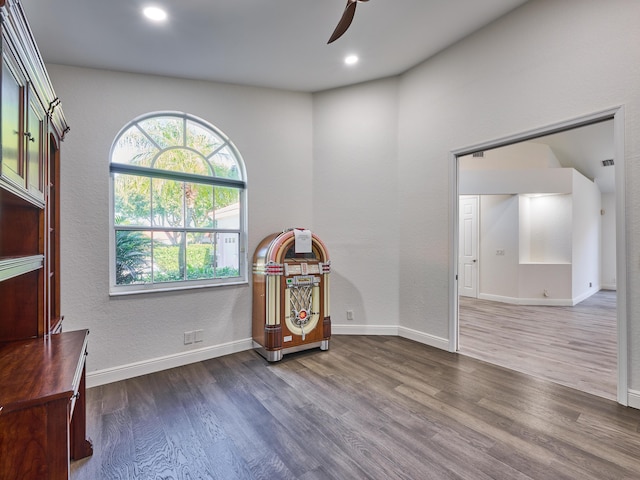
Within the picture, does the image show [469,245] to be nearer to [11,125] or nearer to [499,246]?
[499,246]

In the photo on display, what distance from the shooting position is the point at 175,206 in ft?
10.8


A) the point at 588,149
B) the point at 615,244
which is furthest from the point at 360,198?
the point at 588,149

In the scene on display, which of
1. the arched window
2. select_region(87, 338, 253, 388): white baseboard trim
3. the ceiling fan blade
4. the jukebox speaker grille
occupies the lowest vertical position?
select_region(87, 338, 253, 388): white baseboard trim

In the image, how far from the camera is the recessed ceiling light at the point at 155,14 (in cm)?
235

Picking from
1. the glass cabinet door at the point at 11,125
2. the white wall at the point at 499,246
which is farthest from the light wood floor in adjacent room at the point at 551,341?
the glass cabinet door at the point at 11,125

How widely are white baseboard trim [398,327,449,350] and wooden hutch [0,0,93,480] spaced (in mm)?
3270

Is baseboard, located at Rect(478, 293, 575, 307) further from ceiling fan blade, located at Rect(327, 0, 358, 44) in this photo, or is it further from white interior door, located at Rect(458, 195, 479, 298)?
ceiling fan blade, located at Rect(327, 0, 358, 44)

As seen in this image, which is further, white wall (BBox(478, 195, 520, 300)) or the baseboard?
white wall (BBox(478, 195, 520, 300))

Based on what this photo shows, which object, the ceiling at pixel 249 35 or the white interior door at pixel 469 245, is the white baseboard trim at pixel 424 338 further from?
the white interior door at pixel 469 245

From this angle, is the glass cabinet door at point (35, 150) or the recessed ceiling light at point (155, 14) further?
the recessed ceiling light at point (155, 14)

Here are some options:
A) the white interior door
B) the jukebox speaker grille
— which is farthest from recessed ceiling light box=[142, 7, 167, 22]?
the white interior door

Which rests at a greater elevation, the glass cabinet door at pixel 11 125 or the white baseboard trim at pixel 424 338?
the glass cabinet door at pixel 11 125

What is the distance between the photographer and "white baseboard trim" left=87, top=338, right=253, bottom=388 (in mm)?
2797

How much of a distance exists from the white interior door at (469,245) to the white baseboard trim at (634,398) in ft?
15.9
